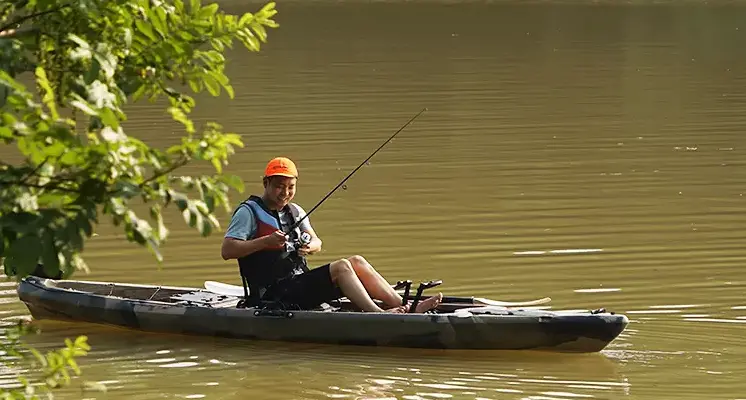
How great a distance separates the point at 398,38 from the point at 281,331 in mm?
25716

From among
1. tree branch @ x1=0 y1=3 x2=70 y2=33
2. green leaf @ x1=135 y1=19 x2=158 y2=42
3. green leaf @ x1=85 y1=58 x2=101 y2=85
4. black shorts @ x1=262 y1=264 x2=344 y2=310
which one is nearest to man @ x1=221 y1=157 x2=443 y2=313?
black shorts @ x1=262 y1=264 x2=344 y2=310

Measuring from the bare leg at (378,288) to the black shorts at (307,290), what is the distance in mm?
197

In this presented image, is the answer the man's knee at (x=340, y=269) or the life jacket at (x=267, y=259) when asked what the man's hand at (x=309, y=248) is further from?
the man's knee at (x=340, y=269)

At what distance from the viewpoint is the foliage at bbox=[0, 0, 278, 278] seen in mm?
3656

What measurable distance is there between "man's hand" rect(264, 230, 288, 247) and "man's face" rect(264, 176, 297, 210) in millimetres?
287

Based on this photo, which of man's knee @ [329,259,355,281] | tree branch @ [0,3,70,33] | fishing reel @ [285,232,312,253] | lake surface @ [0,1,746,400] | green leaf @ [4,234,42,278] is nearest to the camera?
green leaf @ [4,234,42,278]

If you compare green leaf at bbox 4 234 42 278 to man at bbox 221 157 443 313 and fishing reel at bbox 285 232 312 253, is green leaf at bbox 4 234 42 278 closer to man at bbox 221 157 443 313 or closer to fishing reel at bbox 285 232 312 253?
man at bbox 221 157 443 313

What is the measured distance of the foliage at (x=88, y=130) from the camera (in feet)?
12.0

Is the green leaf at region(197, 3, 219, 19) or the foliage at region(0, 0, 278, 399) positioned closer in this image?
the foliage at region(0, 0, 278, 399)

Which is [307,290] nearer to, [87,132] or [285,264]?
[285,264]

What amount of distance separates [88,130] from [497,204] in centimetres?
1207

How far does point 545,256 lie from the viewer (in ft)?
42.7

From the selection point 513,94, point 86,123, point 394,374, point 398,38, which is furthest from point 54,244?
point 398,38

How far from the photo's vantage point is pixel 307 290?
10.2 m
